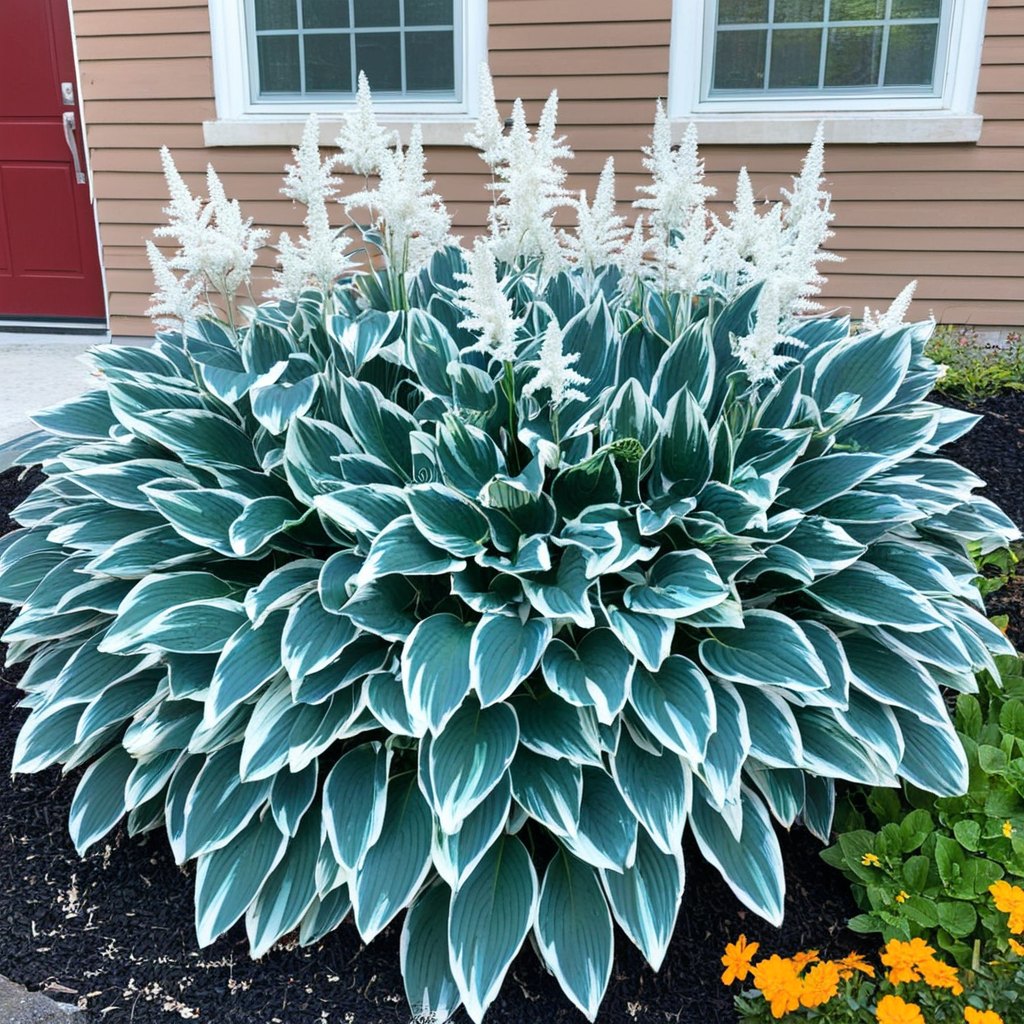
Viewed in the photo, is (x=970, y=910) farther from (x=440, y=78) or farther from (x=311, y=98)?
(x=311, y=98)

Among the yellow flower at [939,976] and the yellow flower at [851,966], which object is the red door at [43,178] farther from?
the yellow flower at [939,976]

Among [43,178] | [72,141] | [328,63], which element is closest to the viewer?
[328,63]

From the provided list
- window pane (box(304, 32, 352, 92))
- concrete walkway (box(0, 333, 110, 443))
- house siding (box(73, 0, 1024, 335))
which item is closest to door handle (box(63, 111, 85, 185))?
house siding (box(73, 0, 1024, 335))

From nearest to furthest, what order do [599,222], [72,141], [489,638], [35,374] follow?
[489,638] → [599,222] → [35,374] → [72,141]

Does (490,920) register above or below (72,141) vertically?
below

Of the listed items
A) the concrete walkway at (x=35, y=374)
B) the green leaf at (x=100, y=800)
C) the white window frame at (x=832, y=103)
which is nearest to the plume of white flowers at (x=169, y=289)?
the green leaf at (x=100, y=800)

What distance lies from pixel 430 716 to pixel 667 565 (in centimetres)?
50

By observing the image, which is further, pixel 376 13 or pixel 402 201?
pixel 376 13

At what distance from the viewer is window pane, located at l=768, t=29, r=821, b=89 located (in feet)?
14.3

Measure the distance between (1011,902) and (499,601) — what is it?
90 centimetres

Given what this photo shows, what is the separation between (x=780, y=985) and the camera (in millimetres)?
1339

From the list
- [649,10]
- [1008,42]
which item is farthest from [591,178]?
[1008,42]

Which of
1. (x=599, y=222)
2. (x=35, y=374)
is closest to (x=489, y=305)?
(x=599, y=222)

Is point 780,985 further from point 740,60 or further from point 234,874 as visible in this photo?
point 740,60
